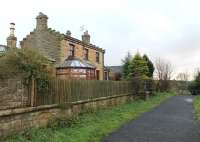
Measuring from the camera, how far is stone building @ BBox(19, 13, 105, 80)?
87.4 ft

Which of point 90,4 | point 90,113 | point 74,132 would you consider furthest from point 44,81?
point 90,4

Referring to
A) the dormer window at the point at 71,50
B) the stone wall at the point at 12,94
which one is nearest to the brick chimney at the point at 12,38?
the dormer window at the point at 71,50

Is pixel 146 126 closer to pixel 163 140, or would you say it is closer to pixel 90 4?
pixel 163 140

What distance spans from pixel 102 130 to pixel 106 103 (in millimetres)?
8508

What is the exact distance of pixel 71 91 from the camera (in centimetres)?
1487

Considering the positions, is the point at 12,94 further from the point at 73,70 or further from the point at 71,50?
the point at 71,50

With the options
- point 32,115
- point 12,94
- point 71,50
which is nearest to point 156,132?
point 32,115

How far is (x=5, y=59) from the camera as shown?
1068 cm

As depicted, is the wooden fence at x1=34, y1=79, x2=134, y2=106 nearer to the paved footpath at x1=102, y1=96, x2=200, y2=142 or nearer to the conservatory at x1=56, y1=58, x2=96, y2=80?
the paved footpath at x1=102, y1=96, x2=200, y2=142

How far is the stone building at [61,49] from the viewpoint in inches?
1048

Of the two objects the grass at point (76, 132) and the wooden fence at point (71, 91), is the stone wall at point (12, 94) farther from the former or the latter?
the grass at point (76, 132)

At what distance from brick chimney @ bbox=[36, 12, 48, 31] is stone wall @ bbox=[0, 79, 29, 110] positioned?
1965 cm

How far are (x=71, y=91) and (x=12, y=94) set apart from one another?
16.4ft

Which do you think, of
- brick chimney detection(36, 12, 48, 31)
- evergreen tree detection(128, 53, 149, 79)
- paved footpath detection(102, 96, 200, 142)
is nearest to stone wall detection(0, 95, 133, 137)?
paved footpath detection(102, 96, 200, 142)
